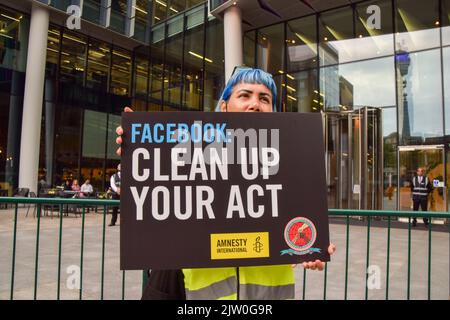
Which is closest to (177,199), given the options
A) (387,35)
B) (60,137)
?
(387,35)

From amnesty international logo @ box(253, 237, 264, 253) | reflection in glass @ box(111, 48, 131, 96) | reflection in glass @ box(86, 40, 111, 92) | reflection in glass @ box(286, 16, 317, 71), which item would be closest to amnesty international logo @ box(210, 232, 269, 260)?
amnesty international logo @ box(253, 237, 264, 253)

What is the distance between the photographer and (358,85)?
1523cm

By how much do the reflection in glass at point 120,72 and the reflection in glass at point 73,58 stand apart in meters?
1.86

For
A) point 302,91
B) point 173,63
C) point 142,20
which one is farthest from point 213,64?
point 142,20

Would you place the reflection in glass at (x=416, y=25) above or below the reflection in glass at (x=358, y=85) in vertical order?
above

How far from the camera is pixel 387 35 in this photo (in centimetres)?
1509

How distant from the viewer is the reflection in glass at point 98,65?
21.6m

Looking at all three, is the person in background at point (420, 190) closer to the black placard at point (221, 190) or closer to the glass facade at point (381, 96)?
the glass facade at point (381, 96)

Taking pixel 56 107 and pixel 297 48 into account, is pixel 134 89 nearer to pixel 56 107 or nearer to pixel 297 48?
pixel 56 107

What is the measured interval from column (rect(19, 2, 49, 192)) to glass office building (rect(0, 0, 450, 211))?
703mm

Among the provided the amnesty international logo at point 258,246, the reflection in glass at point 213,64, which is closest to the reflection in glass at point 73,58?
A: the reflection in glass at point 213,64

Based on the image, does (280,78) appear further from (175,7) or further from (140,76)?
(140,76)

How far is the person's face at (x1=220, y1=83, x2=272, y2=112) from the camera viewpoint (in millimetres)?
1954

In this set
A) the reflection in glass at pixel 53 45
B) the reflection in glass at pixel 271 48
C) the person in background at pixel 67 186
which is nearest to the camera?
the reflection in glass at pixel 271 48
